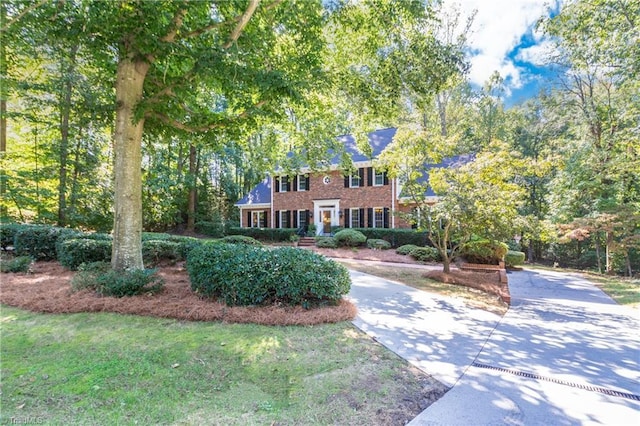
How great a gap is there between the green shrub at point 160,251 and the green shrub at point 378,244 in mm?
9997

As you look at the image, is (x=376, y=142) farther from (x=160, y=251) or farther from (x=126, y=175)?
(x=126, y=175)

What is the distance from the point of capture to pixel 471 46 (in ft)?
47.2

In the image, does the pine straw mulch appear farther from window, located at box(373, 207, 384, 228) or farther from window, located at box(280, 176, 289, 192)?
window, located at box(280, 176, 289, 192)

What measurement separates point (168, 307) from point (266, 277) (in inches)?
64.7

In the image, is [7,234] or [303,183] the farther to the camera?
[303,183]

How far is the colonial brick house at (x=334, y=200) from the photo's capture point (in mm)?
18609

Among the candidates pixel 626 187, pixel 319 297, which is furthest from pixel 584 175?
pixel 319 297

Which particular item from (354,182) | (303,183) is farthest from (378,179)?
(303,183)

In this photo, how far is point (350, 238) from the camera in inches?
650

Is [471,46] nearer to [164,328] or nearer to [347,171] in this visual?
[347,171]

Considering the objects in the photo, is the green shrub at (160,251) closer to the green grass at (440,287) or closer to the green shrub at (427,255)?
the green grass at (440,287)

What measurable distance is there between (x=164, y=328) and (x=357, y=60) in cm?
804

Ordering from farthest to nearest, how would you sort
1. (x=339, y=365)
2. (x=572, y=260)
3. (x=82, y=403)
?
(x=572, y=260), (x=339, y=365), (x=82, y=403)

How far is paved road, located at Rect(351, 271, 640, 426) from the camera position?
271 centimetres
